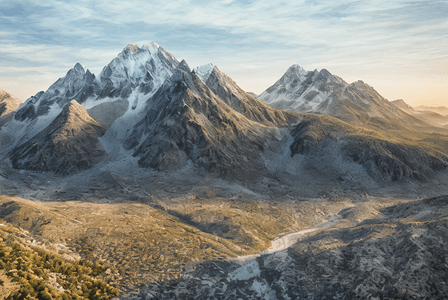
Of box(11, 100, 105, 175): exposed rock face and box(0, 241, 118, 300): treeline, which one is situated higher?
box(11, 100, 105, 175): exposed rock face

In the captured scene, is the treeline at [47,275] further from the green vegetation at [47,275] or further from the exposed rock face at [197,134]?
the exposed rock face at [197,134]

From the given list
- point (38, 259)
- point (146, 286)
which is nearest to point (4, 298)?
point (38, 259)

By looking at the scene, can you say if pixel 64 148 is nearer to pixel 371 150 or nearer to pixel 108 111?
pixel 108 111

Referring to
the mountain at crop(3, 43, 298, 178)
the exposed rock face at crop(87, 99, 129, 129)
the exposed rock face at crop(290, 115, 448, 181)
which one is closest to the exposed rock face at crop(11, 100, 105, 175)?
the mountain at crop(3, 43, 298, 178)

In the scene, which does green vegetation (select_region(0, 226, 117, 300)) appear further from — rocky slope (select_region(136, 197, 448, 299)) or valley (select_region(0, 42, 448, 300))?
rocky slope (select_region(136, 197, 448, 299))

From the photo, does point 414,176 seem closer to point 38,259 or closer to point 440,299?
point 440,299

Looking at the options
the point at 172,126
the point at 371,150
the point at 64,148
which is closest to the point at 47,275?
the point at 64,148
